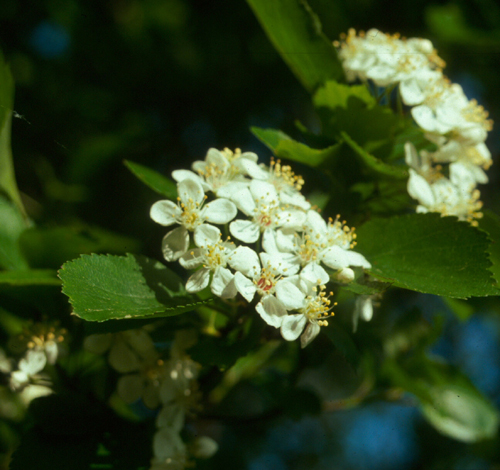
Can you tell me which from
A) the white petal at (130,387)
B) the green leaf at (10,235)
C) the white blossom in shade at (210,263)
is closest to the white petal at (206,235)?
the white blossom in shade at (210,263)

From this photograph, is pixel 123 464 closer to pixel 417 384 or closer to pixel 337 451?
pixel 417 384

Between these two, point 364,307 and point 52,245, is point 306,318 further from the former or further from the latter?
point 52,245

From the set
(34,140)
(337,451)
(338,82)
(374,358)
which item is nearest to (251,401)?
(337,451)

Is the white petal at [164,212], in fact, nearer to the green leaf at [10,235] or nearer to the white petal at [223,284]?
the white petal at [223,284]

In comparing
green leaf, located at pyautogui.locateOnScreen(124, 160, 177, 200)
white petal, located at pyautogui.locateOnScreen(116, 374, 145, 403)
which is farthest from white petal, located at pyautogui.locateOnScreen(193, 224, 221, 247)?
white petal, located at pyautogui.locateOnScreen(116, 374, 145, 403)

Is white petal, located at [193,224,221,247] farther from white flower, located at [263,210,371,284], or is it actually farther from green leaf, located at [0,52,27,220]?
green leaf, located at [0,52,27,220]

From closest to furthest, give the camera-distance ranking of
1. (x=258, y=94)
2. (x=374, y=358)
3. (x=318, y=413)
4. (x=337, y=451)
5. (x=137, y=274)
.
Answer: (x=137, y=274) → (x=318, y=413) → (x=374, y=358) → (x=258, y=94) → (x=337, y=451)
